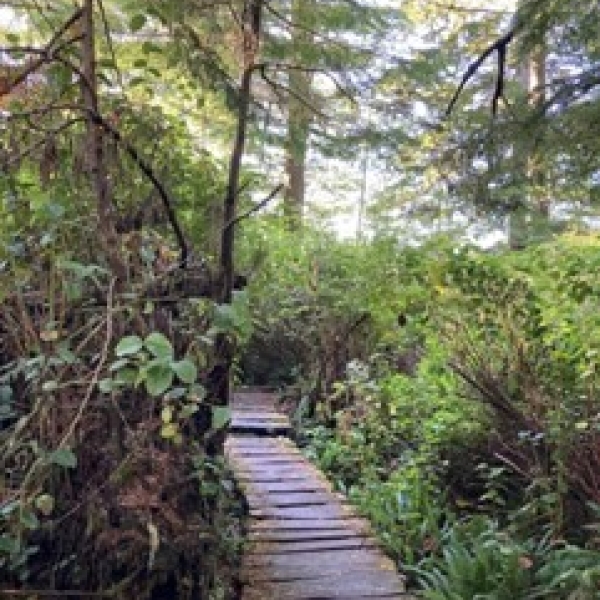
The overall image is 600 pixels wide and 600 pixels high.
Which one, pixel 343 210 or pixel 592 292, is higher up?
pixel 343 210

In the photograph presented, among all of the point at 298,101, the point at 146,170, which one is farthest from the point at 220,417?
the point at 298,101

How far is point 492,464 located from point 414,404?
0.96m

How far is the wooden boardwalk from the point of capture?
3.23m

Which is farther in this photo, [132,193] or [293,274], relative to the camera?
[293,274]

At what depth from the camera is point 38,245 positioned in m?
2.63

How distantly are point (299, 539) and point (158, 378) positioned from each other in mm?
2052

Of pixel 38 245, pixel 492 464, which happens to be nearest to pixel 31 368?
pixel 38 245

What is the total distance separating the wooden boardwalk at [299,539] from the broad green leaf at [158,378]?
1574mm

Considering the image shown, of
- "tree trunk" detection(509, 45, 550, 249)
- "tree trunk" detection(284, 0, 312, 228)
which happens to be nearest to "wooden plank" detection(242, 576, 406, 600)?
"tree trunk" detection(284, 0, 312, 228)

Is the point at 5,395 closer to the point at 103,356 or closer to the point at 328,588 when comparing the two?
the point at 103,356

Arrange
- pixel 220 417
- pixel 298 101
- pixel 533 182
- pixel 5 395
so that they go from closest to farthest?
pixel 220 417 < pixel 5 395 < pixel 298 101 < pixel 533 182

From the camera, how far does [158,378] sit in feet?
6.45

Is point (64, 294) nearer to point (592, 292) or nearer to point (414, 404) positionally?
point (414, 404)

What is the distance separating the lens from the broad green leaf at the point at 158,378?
194 centimetres
